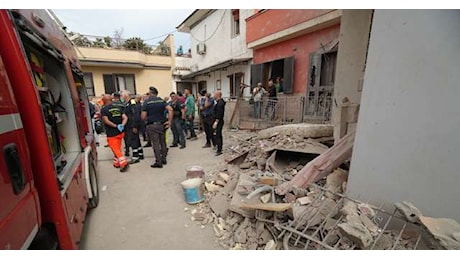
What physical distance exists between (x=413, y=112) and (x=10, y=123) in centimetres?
327

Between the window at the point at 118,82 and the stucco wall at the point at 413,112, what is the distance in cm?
1547

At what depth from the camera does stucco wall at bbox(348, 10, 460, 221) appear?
188 cm

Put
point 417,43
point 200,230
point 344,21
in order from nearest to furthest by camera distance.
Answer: point 417,43 < point 200,230 < point 344,21

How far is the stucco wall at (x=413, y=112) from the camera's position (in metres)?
1.88

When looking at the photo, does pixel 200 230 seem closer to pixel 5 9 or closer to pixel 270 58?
pixel 5 9

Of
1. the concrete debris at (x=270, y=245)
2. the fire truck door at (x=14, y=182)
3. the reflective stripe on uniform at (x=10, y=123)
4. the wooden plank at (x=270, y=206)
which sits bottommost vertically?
the concrete debris at (x=270, y=245)

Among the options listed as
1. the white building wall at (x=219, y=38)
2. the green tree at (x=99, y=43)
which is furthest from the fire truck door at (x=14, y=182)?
the green tree at (x=99, y=43)

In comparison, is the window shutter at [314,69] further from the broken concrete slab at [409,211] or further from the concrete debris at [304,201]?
the broken concrete slab at [409,211]

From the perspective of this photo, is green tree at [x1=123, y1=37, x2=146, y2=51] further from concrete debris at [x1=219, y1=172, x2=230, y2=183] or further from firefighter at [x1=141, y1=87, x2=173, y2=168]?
concrete debris at [x1=219, y1=172, x2=230, y2=183]

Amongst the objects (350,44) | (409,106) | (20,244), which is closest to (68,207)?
(20,244)

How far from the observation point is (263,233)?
2555 mm

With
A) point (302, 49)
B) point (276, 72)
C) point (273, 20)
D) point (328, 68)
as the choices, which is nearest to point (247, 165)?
point (328, 68)

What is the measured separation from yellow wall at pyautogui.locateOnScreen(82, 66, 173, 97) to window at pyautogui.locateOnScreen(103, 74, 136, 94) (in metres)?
0.21
